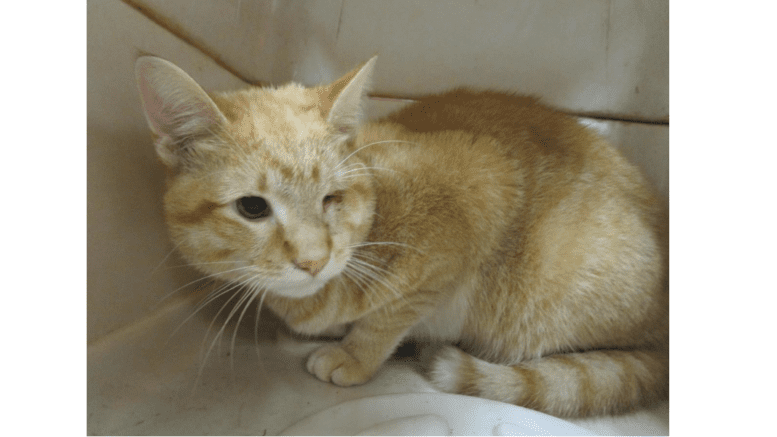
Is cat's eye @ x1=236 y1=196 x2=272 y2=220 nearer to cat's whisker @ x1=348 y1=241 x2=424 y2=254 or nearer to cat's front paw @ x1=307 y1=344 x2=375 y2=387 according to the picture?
cat's whisker @ x1=348 y1=241 x2=424 y2=254

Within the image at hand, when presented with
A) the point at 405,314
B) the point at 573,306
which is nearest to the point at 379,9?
the point at 405,314

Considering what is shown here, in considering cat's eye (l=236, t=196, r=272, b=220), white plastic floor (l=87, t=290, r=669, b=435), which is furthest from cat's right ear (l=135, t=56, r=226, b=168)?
white plastic floor (l=87, t=290, r=669, b=435)

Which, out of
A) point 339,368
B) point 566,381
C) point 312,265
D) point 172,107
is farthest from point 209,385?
point 566,381

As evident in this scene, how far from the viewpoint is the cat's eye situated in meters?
0.93

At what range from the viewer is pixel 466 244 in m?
1.19

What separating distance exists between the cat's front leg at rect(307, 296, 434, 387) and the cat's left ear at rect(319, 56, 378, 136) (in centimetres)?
50

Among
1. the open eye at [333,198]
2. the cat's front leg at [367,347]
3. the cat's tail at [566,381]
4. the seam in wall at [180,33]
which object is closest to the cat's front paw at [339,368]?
the cat's front leg at [367,347]

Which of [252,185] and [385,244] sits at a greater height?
[252,185]

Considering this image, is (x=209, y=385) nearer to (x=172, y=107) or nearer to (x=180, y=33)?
(x=172, y=107)

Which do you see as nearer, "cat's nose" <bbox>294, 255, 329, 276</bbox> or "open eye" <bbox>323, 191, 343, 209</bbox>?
"cat's nose" <bbox>294, 255, 329, 276</bbox>

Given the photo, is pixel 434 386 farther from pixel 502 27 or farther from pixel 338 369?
pixel 502 27

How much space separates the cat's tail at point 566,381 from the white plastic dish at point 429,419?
41mm

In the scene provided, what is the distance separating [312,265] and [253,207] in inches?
7.1

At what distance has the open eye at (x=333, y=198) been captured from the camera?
1017 millimetres
